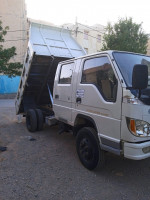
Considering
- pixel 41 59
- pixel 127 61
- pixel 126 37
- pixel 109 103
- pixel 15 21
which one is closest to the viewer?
pixel 109 103

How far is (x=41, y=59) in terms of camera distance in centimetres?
585

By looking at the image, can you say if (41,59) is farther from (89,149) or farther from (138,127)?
(138,127)

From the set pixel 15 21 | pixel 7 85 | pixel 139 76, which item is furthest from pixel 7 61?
pixel 15 21

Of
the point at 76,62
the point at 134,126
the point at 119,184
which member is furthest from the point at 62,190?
the point at 76,62

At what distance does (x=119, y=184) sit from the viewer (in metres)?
3.18

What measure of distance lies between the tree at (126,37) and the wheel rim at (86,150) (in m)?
11.0

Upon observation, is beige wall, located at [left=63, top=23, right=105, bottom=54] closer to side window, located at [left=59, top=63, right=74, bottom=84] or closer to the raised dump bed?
the raised dump bed

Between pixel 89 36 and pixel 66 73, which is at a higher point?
pixel 89 36

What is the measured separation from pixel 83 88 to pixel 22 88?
3675 millimetres

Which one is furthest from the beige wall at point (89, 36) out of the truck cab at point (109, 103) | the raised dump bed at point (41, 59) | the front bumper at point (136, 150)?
the front bumper at point (136, 150)

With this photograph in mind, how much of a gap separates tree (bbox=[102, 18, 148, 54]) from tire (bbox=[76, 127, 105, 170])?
10996 mm

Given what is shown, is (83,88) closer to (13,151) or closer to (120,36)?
(13,151)

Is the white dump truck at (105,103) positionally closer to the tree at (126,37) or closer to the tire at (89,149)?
the tire at (89,149)

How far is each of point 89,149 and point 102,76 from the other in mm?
1484
